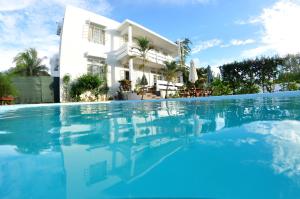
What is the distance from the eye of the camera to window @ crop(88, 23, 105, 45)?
69.6 ft

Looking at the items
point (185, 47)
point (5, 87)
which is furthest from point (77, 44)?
point (185, 47)

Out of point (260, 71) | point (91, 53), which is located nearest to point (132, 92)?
point (91, 53)

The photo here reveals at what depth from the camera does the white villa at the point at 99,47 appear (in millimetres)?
19578

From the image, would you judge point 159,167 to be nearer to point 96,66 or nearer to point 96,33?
point 96,66

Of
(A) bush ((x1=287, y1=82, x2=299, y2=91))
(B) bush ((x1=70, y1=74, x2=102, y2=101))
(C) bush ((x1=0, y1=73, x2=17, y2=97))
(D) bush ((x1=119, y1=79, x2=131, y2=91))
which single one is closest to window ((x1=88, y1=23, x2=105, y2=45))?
(B) bush ((x1=70, y1=74, x2=102, y2=101))

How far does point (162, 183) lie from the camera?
1.62 m

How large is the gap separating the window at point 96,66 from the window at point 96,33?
1.71 meters

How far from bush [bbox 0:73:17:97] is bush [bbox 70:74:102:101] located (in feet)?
14.5

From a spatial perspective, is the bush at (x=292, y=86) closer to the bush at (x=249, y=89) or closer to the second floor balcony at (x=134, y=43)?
the bush at (x=249, y=89)

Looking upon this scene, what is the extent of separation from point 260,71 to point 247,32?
5540mm

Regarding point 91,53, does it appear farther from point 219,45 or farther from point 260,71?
point 219,45

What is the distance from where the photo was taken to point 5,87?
15875 mm

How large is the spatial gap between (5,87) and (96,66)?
7822mm

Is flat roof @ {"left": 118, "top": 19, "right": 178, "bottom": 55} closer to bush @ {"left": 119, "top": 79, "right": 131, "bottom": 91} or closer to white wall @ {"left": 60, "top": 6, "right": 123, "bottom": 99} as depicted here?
white wall @ {"left": 60, "top": 6, "right": 123, "bottom": 99}
